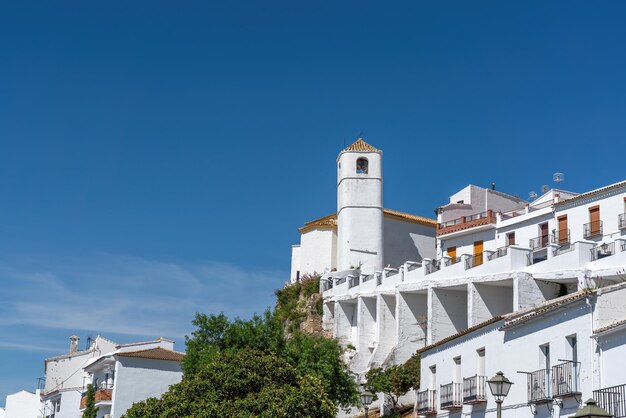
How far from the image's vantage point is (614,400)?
73.9ft

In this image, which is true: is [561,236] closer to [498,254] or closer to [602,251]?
[498,254]

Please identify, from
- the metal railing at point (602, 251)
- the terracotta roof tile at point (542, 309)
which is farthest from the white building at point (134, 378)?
the terracotta roof tile at point (542, 309)

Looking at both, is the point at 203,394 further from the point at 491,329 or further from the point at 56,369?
the point at 56,369

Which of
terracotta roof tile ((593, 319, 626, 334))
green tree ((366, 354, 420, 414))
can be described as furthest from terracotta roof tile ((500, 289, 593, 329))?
green tree ((366, 354, 420, 414))

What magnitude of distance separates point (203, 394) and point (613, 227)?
87.0 feet

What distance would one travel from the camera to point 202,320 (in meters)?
48.2

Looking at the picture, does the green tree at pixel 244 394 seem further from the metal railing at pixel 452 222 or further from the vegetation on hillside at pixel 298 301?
the metal railing at pixel 452 222

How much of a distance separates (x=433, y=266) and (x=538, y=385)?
88.7 feet

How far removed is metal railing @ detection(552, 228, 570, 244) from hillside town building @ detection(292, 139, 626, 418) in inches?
3.3

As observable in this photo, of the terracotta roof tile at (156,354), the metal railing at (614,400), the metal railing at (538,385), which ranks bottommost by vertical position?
the metal railing at (614,400)

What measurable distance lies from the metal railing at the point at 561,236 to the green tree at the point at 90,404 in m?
30.0

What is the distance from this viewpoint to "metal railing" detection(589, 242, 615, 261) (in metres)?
41.4

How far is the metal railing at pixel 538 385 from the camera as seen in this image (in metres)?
25.8

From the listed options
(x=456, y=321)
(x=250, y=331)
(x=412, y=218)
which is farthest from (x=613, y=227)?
(x=412, y=218)
